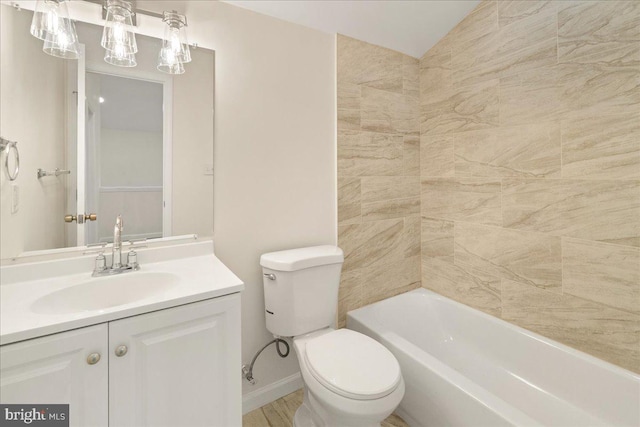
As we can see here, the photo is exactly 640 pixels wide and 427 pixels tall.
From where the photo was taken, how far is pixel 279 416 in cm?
166

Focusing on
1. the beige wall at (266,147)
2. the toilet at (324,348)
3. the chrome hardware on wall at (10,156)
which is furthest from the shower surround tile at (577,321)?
the chrome hardware on wall at (10,156)

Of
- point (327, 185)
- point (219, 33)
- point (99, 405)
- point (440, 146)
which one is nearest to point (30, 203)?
point (99, 405)

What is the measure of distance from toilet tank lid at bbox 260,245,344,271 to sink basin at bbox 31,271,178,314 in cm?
48

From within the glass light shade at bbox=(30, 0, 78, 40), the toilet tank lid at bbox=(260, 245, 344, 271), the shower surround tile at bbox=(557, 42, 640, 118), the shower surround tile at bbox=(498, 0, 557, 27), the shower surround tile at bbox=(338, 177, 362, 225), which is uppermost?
the shower surround tile at bbox=(498, 0, 557, 27)

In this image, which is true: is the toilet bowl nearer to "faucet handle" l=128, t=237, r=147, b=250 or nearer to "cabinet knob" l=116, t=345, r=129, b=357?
"cabinet knob" l=116, t=345, r=129, b=357

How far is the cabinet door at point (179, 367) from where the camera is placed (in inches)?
36.6

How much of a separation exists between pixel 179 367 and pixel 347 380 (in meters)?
0.64

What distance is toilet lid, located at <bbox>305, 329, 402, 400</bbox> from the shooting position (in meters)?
1.18

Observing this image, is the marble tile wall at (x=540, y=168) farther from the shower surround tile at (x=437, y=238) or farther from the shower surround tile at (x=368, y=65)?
the shower surround tile at (x=368, y=65)

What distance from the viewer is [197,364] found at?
1.05 metres

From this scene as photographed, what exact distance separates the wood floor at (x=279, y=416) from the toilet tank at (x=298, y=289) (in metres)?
0.48

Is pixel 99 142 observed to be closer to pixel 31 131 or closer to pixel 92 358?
pixel 31 131

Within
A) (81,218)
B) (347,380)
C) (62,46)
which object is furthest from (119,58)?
(347,380)

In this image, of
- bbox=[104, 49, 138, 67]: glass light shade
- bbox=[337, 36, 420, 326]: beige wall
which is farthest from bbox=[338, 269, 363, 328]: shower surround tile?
bbox=[104, 49, 138, 67]: glass light shade
